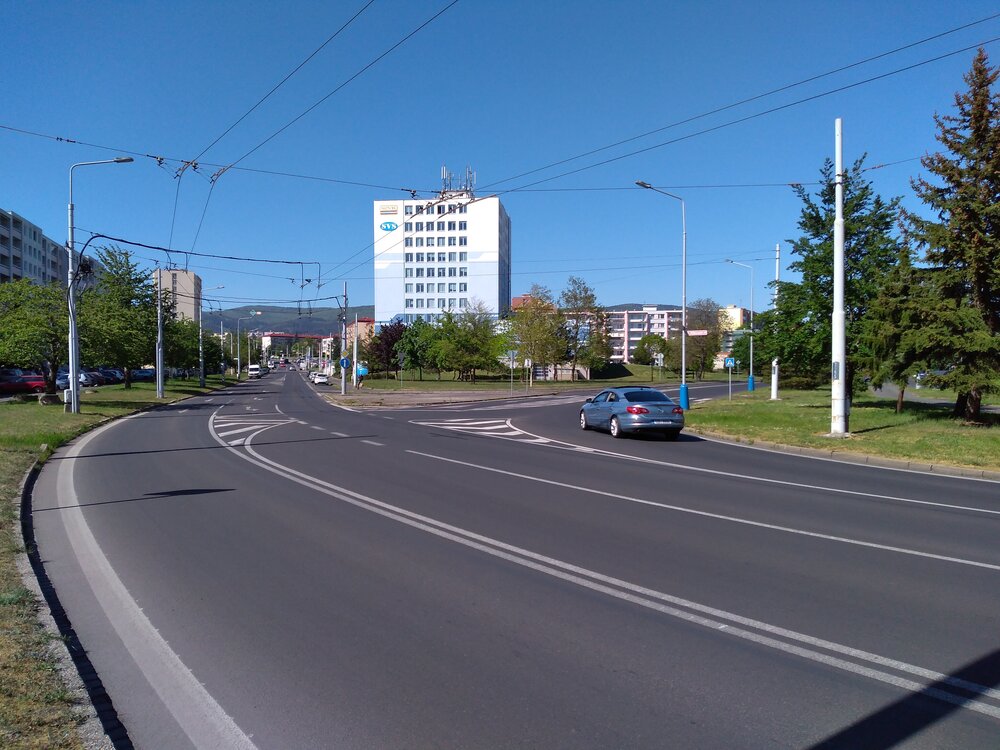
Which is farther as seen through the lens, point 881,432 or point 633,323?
point 633,323

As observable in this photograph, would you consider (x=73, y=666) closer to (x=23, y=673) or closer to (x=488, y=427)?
(x=23, y=673)

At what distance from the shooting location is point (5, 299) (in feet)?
118

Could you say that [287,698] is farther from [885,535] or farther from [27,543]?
[885,535]

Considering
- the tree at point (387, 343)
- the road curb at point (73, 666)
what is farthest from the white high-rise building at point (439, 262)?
the road curb at point (73, 666)

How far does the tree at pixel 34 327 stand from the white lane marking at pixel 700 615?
30373 mm

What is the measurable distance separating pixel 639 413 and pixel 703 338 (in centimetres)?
6252

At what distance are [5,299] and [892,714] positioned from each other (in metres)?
41.4

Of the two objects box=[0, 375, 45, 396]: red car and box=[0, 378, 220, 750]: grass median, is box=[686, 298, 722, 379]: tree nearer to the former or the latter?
box=[0, 375, 45, 396]: red car

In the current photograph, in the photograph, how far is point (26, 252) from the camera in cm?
9806

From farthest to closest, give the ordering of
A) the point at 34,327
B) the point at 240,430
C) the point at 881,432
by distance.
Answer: the point at 34,327 < the point at 240,430 < the point at 881,432

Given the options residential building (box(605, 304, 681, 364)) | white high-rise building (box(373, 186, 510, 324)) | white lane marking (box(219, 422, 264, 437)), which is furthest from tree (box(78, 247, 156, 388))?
residential building (box(605, 304, 681, 364))

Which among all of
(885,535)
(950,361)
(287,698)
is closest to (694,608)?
(287,698)

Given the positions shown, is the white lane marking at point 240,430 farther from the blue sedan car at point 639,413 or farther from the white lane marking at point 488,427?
the blue sedan car at point 639,413

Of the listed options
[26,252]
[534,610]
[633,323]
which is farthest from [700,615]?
[633,323]
